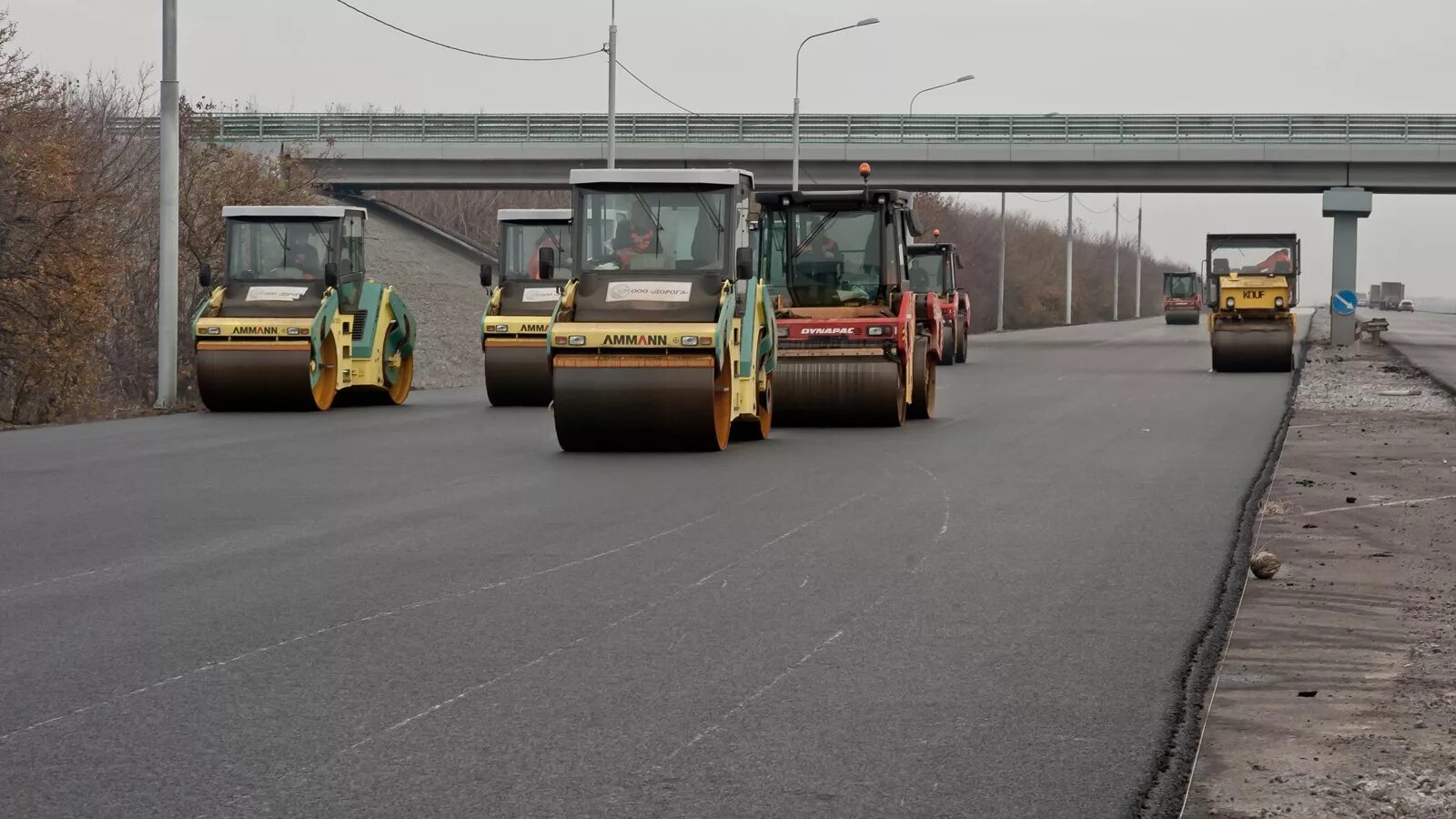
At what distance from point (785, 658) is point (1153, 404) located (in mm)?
17847

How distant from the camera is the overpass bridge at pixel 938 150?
53.2 meters

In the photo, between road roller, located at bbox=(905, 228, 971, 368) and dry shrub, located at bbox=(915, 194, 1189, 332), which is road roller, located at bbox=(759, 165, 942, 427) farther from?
dry shrub, located at bbox=(915, 194, 1189, 332)

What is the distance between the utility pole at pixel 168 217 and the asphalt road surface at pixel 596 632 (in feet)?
26.5

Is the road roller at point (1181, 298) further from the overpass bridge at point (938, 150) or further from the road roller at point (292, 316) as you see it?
the road roller at point (292, 316)

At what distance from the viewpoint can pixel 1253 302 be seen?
1284 inches

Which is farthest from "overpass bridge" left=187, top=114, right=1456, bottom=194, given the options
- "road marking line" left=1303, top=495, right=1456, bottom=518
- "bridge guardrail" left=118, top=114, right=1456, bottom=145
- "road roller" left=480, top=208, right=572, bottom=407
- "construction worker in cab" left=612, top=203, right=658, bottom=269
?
"road marking line" left=1303, top=495, right=1456, bottom=518

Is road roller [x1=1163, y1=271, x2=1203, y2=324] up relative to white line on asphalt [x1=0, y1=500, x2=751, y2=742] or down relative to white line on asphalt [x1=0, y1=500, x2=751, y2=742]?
up

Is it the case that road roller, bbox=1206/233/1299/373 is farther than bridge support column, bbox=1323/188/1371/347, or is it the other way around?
bridge support column, bbox=1323/188/1371/347

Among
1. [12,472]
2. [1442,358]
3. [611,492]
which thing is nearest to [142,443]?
[12,472]

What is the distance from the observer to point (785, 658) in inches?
270

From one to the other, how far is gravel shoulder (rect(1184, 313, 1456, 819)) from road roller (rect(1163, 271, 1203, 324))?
64.9m

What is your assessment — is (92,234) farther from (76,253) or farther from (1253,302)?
(1253,302)

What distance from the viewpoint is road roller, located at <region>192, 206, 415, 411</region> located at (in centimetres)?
2094

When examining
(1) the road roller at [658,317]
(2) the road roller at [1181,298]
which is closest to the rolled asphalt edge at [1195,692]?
(1) the road roller at [658,317]
